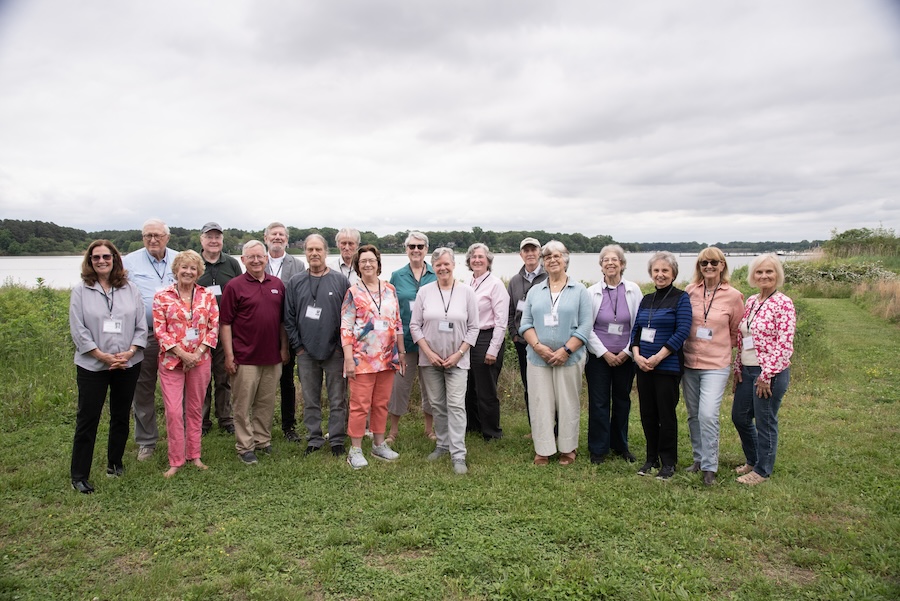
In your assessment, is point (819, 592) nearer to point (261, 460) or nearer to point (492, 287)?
point (492, 287)

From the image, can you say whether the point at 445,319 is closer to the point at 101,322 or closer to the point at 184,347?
the point at 184,347

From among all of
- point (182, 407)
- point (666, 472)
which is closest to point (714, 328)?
point (666, 472)

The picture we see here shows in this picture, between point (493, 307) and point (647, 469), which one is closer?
point (647, 469)

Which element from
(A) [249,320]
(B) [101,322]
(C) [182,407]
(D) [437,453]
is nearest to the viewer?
(B) [101,322]

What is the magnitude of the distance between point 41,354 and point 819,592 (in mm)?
9663

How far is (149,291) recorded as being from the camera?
512 cm

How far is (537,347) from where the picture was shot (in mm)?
4949

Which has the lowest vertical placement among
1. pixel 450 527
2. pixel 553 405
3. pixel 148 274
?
pixel 450 527

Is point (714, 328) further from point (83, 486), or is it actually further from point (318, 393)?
point (83, 486)

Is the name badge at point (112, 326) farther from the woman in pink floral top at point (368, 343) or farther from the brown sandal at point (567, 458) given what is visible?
the brown sandal at point (567, 458)

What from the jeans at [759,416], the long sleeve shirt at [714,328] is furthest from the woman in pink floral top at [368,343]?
the jeans at [759,416]

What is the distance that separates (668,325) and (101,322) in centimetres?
469

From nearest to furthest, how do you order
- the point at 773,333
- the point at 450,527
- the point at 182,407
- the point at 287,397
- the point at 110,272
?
1. the point at 450,527
2. the point at 773,333
3. the point at 110,272
4. the point at 182,407
5. the point at 287,397

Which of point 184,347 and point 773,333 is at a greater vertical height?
point 773,333
